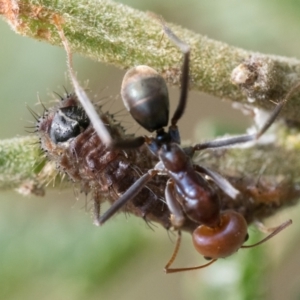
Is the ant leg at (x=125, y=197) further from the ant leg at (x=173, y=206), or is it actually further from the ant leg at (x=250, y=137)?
the ant leg at (x=250, y=137)

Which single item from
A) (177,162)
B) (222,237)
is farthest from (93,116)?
(222,237)

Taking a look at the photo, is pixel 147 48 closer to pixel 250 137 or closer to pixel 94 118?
pixel 94 118

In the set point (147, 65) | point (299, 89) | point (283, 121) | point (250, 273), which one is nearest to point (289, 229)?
point (250, 273)

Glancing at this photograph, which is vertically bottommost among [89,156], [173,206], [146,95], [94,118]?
Answer: [173,206]

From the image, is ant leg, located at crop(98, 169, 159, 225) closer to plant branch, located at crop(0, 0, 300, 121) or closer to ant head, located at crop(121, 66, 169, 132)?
ant head, located at crop(121, 66, 169, 132)

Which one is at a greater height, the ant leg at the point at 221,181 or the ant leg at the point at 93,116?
the ant leg at the point at 93,116

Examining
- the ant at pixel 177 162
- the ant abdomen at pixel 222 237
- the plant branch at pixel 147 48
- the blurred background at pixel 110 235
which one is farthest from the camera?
the blurred background at pixel 110 235

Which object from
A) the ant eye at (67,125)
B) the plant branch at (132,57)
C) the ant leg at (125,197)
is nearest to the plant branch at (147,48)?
the plant branch at (132,57)
